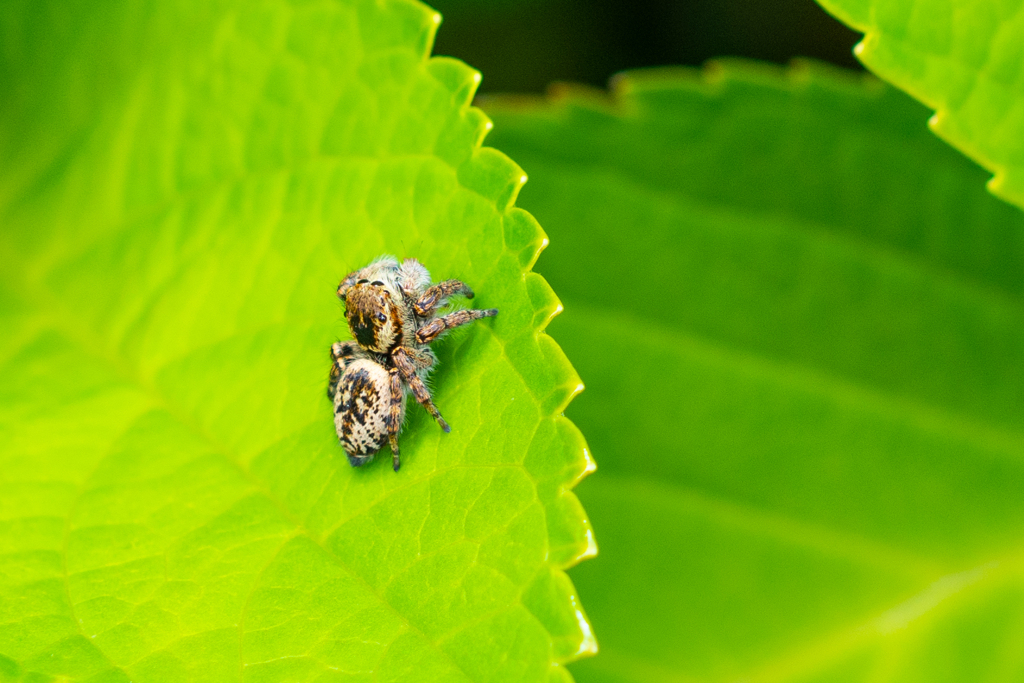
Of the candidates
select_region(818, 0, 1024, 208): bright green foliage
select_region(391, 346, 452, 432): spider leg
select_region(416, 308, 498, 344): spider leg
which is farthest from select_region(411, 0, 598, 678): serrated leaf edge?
select_region(818, 0, 1024, 208): bright green foliage

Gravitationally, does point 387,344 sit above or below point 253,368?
above

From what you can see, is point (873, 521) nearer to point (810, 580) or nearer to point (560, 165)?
point (810, 580)

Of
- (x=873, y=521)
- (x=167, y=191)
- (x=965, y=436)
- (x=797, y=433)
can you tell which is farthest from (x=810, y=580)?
(x=167, y=191)

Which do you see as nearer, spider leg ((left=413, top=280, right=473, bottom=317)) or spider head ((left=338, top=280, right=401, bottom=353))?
spider leg ((left=413, top=280, right=473, bottom=317))

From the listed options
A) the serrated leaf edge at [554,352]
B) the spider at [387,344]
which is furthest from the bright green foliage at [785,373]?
the serrated leaf edge at [554,352]

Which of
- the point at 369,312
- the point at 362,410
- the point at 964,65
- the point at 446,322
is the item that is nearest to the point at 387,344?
the point at 369,312

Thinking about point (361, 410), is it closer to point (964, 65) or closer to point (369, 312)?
point (369, 312)

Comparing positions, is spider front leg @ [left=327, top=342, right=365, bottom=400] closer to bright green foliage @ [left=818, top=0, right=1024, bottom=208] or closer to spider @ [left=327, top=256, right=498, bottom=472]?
spider @ [left=327, top=256, right=498, bottom=472]

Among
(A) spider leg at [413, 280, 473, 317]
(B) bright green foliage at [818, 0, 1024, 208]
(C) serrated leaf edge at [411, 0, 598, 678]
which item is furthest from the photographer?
(A) spider leg at [413, 280, 473, 317]
